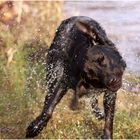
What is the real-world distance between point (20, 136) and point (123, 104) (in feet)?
6.18

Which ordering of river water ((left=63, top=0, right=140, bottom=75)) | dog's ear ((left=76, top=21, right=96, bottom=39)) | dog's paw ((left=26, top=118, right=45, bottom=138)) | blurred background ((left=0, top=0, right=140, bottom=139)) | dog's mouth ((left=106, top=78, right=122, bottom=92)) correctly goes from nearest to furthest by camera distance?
1. dog's mouth ((left=106, top=78, right=122, bottom=92))
2. dog's ear ((left=76, top=21, right=96, bottom=39))
3. dog's paw ((left=26, top=118, right=45, bottom=138))
4. blurred background ((left=0, top=0, right=140, bottom=139))
5. river water ((left=63, top=0, right=140, bottom=75))

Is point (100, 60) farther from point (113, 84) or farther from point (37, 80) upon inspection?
point (37, 80)

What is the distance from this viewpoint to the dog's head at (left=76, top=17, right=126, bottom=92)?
17.5 feet

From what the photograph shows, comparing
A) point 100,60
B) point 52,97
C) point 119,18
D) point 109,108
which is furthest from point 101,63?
point 119,18

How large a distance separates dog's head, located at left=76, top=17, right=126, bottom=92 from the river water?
531 cm

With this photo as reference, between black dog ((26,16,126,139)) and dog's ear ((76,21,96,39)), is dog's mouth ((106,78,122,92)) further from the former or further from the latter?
dog's ear ((76,21,96,39))

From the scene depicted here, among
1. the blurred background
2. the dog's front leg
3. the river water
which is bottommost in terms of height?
the river water

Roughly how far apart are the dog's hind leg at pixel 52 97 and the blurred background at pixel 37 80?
8.6 inches

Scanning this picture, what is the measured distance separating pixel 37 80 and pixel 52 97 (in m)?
2.09

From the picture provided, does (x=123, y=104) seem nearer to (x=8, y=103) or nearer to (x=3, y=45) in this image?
(x=8, y=103)

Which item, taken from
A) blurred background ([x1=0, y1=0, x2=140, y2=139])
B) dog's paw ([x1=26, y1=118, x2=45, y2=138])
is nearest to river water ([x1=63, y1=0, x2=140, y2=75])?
blurred background ([x1=0, y1=0, x2=140, y2=139])

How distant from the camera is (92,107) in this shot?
740cm

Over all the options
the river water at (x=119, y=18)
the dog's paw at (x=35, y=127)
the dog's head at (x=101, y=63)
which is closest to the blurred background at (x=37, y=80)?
the river water at (x=119, y=18)

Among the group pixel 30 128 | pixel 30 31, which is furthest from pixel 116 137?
pixel 30 31
